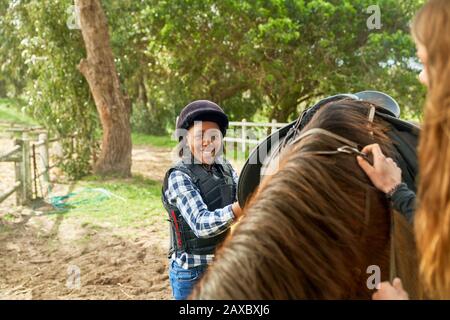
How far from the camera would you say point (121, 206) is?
6723 mm

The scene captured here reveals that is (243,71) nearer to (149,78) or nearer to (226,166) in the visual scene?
(149,78)

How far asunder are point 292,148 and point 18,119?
22.3 meters

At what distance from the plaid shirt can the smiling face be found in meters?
0.12

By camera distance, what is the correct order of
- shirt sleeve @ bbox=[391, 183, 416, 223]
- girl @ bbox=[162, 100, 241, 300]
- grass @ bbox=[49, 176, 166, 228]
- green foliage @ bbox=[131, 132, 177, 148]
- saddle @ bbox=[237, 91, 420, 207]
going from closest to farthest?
shirt sleeve @ bbox=[391, 183, 416, 223] → saddle @ bbox=[237, 91, 420, 207] → girl @ bbox=[162, 100, 241, 300] → grass @ bbox=[49, 176, 166, 228] → green foliage @ bbox=[131, 132, 177, 148]

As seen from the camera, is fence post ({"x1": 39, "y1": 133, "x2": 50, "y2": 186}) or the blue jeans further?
fence post ({"x1": 39, "y1": 133, "x2": 50, "y2": 186})

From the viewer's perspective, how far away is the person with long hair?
0.76 metres

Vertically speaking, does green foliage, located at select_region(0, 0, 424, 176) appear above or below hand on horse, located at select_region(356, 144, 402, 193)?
above

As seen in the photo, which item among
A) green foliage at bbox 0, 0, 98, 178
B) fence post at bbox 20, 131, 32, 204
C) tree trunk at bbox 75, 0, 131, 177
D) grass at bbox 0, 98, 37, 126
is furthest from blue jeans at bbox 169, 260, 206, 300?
grass at bbox 0, 98, 37, 126

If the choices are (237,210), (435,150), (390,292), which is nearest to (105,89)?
(237,210)

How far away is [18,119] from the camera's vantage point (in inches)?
840

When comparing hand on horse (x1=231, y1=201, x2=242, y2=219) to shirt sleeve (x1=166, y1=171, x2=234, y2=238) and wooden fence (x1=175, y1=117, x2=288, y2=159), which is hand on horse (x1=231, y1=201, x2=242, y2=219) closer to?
shirt sleeve (x1=166, y1=171, x2=234, y2=238)

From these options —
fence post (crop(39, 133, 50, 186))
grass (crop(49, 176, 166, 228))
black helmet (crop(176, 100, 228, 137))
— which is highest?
black helmet (crop(176, 100, 228, 137))

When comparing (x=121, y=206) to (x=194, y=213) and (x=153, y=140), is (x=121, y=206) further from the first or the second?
(x=153, y=140)

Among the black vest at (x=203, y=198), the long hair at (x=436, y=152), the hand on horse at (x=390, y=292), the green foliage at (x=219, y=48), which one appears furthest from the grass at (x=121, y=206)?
the long hair at (x=436, y=152)
